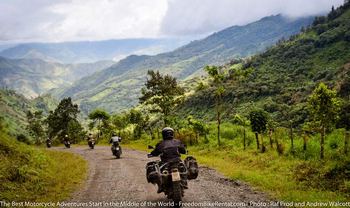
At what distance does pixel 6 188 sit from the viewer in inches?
687

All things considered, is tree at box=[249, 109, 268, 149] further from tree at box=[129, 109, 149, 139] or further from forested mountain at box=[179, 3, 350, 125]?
forested mountain at box=[179, 3, 350, 125]

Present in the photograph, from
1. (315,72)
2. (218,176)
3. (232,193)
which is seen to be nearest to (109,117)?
(218,176)

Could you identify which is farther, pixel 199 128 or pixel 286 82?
pixel 286 82

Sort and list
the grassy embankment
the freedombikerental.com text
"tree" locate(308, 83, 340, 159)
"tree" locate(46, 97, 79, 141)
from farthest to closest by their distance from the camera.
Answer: "tree" locate(46, 97, 79, 141) < "tree" locate(308, 83, 340, 159) < the grassy embankment < the freedombikerental.com text

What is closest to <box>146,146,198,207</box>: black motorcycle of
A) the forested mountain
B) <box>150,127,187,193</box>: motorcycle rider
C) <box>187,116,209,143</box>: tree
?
<box>150,127,187,193</box>: motorcycle rider

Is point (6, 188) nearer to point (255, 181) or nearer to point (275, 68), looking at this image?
point (255, 181)

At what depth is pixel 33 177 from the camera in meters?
19.9

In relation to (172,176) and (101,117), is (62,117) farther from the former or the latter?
(172,176)

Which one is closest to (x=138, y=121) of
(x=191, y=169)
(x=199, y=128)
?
(x=199, y=128)

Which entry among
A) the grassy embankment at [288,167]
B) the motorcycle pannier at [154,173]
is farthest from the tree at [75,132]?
the motorcycle pannier at [154,173]

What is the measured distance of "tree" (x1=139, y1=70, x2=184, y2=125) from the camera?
5284 cm

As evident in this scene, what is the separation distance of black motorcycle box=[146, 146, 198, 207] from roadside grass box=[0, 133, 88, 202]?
4.42m

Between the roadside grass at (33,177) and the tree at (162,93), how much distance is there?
27.0m

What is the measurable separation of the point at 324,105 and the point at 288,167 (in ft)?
13.9
